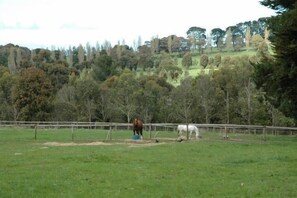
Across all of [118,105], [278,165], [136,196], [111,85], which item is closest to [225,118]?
[118,105]

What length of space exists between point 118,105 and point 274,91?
47936mm

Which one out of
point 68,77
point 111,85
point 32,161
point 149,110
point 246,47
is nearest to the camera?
point 32,161

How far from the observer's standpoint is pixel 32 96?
7200 cm

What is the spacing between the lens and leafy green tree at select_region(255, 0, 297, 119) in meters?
24.6

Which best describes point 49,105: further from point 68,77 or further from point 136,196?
point 136,196

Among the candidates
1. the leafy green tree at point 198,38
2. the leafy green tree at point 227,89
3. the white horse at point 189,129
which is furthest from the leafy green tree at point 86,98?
the leafy green tree at point 198,38

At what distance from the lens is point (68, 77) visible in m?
96.5

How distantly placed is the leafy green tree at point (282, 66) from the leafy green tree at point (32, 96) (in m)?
47.9

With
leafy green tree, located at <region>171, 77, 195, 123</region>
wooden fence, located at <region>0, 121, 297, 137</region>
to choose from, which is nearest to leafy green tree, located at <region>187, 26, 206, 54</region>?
leafy green tree, located at <region>171, 77, 195, 123</region>

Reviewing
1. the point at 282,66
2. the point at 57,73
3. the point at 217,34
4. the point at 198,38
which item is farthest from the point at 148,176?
the point at 198,38

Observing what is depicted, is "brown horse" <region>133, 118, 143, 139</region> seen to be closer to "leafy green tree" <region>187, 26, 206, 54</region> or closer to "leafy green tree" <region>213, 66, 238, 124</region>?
"leafy green tree" <region>213, 66, 238, 124</region>

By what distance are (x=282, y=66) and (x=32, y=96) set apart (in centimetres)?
5238

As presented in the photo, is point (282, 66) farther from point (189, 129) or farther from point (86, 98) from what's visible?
point (86, 98)

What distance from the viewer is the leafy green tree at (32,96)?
236 ft
